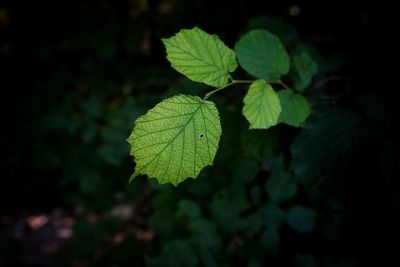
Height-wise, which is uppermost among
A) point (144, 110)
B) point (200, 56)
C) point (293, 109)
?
point (144, 110)

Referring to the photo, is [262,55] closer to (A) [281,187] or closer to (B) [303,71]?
(B) [303,71]

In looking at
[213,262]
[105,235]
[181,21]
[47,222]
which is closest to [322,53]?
[181,21]

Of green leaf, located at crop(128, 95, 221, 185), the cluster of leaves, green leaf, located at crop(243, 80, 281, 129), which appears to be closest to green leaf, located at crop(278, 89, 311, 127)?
→ the cluster of leaves

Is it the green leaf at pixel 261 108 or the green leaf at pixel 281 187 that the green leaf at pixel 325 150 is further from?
the green leaf at pixel 281 187

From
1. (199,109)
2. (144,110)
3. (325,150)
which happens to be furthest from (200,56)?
(144,110)

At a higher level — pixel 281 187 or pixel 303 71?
pixel 303 71

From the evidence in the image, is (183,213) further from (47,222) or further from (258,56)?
(47,222)

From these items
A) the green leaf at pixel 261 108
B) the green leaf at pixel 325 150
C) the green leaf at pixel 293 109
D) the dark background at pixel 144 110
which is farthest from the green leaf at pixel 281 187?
the green leaf at pixel 261 108

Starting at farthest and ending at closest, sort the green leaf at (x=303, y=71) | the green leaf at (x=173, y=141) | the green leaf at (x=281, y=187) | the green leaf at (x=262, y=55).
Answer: the green leaf at (x=281, y=187) < the green leaf at (x=303, y=71) < the green leaf at (x=262, y=55) < the green leaf at (x=173, y=141)
